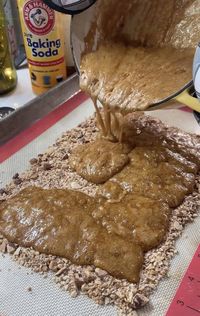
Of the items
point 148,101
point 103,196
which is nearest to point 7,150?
point 103,196

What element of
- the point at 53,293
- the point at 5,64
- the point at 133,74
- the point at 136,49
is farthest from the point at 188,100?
the point at 5,64

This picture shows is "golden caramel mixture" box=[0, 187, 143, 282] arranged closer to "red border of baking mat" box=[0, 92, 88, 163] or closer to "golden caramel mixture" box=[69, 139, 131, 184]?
"golden caramel mixture" box=[69, 139, 131, 184]

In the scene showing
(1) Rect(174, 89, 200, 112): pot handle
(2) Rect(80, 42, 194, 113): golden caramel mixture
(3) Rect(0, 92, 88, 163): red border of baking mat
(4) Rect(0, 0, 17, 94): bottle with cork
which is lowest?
(3) Rect(0, 92, 88, 163): red border of baking mat

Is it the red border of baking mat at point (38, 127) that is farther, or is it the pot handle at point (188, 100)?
the red border of baking mat at point (38, 127)

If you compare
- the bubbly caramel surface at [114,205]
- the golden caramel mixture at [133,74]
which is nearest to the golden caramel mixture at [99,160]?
the bubbly caramel surface at [114,205]

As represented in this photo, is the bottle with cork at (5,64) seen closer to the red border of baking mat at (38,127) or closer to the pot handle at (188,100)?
the red border of baking mat at (38,127)

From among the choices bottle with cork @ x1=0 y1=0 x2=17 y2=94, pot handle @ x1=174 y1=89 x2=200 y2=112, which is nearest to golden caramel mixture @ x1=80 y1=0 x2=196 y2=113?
pot handle @ x1=174 y1=89 x2=200 y2=112
